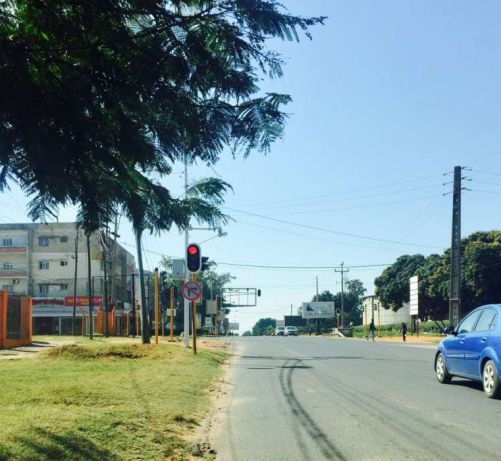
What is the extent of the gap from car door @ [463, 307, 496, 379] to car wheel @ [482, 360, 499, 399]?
0.25m

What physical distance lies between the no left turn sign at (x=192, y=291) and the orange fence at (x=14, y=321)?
9632 millimetres

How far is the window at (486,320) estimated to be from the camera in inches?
432

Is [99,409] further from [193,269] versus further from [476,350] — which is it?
[193,269]

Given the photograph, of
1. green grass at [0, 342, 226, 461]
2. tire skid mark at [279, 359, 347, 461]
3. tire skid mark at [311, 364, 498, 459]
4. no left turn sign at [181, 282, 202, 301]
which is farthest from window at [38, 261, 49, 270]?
tire skid mark at [311, 364, 498, 459]

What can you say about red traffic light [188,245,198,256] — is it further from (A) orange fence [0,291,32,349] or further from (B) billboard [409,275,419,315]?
(B) billboard [409,275,419,315]


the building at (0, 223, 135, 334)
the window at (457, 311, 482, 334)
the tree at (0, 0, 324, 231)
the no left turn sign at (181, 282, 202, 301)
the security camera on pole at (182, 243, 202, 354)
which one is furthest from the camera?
the building at (0, 223, 135, 334)

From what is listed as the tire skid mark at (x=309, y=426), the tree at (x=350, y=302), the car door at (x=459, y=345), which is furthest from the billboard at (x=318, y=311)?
the car door at (x=459, y=345)

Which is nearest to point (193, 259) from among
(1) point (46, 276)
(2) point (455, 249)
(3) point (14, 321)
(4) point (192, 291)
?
(4) point (192, 291)

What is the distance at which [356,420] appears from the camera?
883 cm

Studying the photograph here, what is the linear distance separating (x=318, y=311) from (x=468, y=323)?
98587 mm

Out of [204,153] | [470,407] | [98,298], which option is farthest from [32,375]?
[98,298]

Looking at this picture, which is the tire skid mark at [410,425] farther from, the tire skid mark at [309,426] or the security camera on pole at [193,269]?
the security camera on pole at [193,269]

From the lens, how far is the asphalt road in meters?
6.90

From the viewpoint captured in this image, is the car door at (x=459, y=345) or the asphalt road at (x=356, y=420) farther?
the car door at (x=459, y=345)
